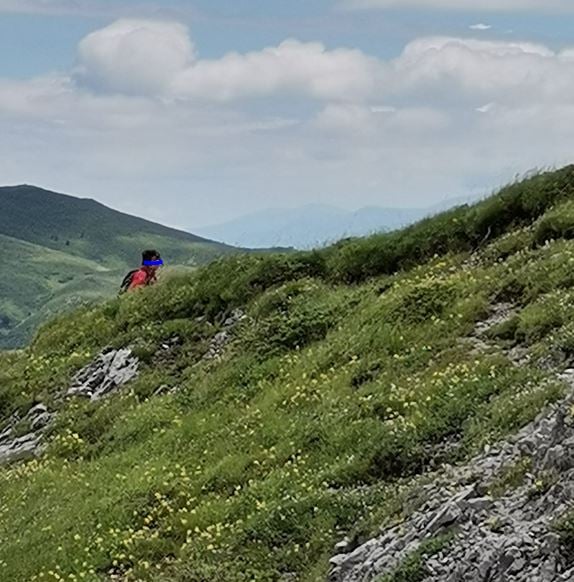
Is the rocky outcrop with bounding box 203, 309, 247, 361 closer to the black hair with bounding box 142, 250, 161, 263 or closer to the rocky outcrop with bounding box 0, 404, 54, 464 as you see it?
the rocky outcrop with bounding box 0, 404, 54, 464

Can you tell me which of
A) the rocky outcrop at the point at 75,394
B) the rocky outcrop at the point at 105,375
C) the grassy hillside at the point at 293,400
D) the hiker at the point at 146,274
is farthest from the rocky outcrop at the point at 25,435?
the hiker at the point at 146,274

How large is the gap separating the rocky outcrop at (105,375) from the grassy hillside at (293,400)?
22.3 inches

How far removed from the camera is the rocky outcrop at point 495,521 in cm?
1045

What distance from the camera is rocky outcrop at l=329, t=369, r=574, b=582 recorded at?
10.5 meters

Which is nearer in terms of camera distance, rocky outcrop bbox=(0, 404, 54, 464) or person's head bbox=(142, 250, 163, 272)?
rocky outcrop bbox=(0, 404, 54, 464)

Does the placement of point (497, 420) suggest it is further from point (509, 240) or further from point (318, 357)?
point (509, 240)

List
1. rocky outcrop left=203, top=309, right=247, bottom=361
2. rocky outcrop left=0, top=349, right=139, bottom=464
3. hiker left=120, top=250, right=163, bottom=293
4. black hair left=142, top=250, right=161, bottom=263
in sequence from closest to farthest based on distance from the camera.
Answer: rocky outcrop left=0, top=349, right=139, bottom=464
rocky outcrop left=203, top=309, right=247, bottom=361
hiker left=120, top=250, right=163, bottom=293
black hair left=142, top=250, right=161, bottom=263

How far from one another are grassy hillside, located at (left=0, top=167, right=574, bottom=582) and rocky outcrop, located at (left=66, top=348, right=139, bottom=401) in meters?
0.57

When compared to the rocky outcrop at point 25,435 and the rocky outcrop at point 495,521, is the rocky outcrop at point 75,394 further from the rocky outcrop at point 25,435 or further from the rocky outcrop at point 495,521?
the rocky outcrop at point 495,521

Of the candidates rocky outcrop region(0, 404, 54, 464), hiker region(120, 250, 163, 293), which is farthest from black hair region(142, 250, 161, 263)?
rocky outcrop region(0, 404, 54, 464)

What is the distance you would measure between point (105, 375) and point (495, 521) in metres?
19.1

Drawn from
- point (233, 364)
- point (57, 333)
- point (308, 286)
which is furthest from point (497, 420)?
point (57, 333)

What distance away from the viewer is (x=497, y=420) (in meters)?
14.8

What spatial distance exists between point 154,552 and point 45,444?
9.49 meters
